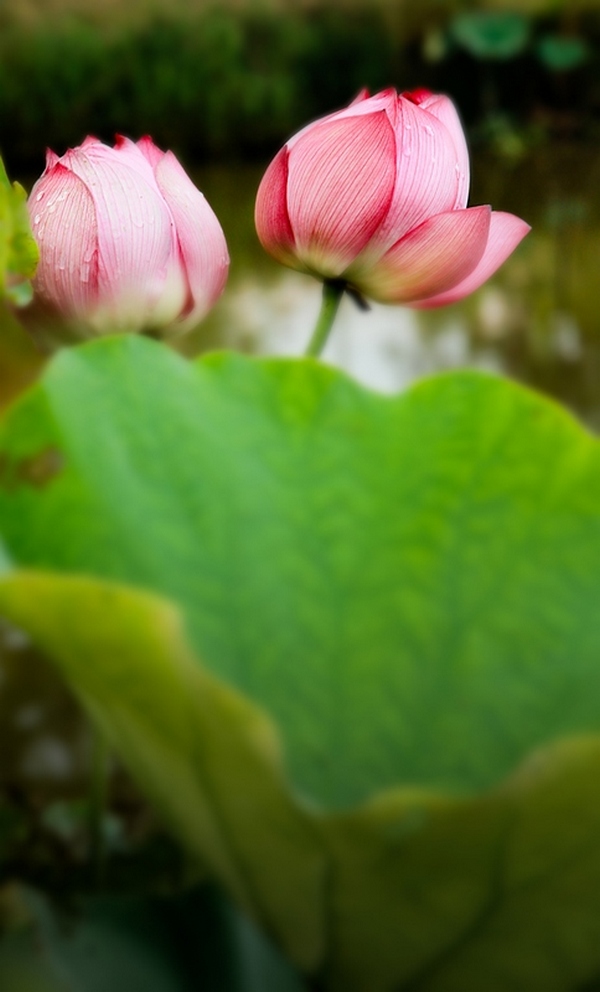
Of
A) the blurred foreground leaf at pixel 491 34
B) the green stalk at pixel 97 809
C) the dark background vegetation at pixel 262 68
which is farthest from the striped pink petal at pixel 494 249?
the blurred foreground leaf at pixel 491 34

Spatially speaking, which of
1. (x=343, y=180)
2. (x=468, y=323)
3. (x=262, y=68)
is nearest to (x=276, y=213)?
(x=343, y=180)

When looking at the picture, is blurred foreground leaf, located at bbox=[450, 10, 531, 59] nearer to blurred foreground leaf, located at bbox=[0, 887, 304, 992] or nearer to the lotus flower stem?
the lotus flower stem

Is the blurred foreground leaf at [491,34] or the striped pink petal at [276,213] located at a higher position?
the striped pink petal at [276,213]

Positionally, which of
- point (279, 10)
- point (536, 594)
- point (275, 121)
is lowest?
point (275, 121)

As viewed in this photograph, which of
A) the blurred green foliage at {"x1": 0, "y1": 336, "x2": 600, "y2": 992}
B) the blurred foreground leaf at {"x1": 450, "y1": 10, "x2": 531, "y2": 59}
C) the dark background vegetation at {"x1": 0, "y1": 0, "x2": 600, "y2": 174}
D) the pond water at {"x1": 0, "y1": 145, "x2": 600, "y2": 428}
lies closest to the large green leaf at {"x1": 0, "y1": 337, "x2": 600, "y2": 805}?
the blurred green foliage at {"x1": 0, "y1": 336, "x2": 600, "y2": 992}

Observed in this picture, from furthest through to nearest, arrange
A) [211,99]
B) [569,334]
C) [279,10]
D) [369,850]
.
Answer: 1. [279,10]
2. [211,99]
3. [569,334]
4. [369,850]

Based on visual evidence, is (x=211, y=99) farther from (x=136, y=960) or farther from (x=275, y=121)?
(x=136, y=960)

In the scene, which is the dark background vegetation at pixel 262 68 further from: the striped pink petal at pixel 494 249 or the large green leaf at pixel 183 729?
the large green leaf at pixel 183 729

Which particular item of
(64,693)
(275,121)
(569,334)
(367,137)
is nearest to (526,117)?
(275,121)

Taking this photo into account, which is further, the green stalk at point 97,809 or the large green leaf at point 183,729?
the green stalk at point 97,809
